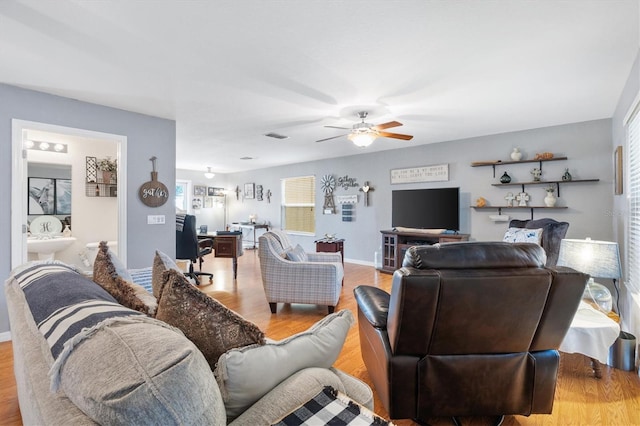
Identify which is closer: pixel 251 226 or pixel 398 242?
pixel 398 242

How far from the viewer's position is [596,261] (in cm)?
239

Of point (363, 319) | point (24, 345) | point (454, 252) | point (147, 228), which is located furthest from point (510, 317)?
point (147, 228)

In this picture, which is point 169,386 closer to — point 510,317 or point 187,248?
point 510,317

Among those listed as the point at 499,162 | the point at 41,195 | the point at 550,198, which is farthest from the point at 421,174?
the point at 41,195

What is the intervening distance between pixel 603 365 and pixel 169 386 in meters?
3.07

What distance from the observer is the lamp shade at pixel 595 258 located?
91.7 inches

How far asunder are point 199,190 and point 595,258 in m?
8.98

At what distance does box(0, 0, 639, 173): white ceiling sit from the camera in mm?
1854

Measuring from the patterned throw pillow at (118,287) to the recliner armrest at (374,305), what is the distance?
1.14 m

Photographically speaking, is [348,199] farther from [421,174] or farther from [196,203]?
[196,203]

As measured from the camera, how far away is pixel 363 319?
2062 millimetres

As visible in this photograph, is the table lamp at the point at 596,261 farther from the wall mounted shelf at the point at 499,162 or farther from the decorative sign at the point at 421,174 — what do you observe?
the decorative sign at the point at 421,174

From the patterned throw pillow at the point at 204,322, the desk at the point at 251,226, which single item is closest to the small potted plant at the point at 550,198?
the patterned throw pillow at the point at 204,322

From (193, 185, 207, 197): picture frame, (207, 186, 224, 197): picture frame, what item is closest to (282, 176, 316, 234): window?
(207, 186, 224, 197): picture frame
